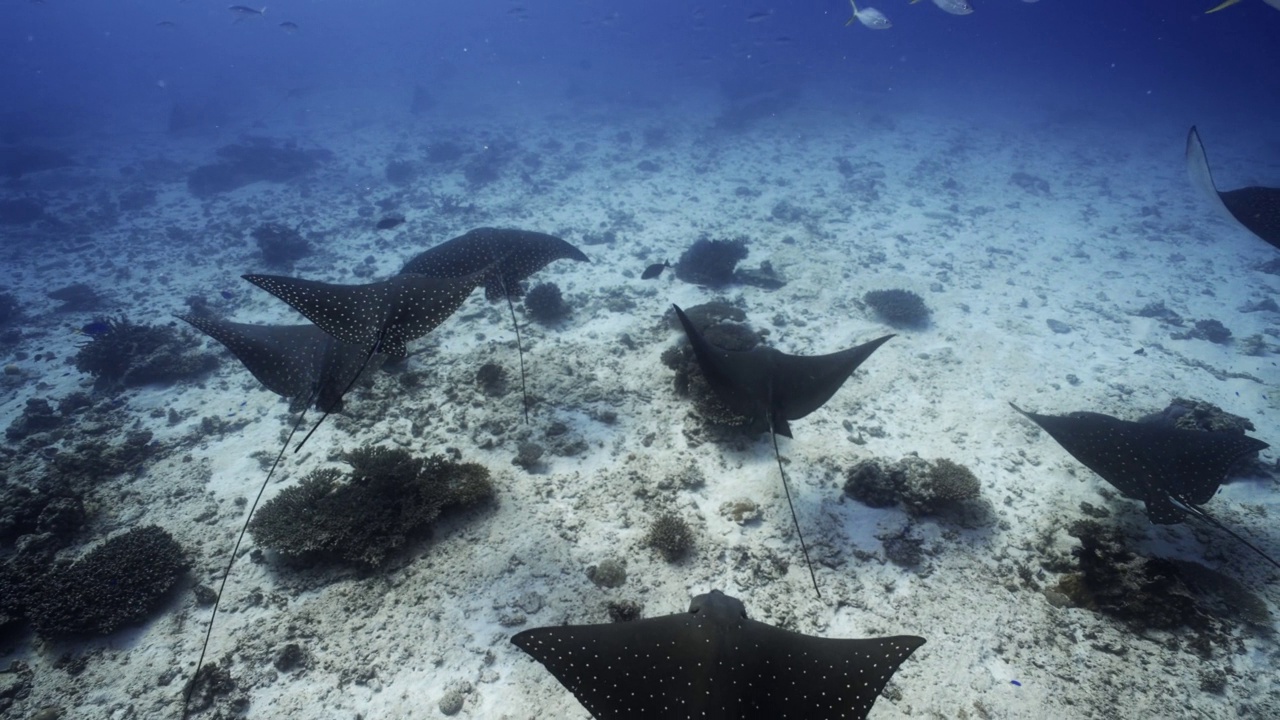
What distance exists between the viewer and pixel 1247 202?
7.18m

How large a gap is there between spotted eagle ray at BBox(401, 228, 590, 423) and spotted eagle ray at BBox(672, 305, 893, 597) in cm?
321

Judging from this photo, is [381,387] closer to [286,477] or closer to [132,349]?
[286,477]

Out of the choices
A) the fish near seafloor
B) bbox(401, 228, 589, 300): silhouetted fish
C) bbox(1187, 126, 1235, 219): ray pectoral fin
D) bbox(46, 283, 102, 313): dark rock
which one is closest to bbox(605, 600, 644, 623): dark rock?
the fish near seafloor

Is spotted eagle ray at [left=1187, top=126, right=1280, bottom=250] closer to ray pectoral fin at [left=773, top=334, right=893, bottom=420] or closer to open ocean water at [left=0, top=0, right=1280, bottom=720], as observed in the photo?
open ocean water at [left=0, top=0, right=1280, bottom=720]

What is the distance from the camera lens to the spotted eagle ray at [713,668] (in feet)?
11.3

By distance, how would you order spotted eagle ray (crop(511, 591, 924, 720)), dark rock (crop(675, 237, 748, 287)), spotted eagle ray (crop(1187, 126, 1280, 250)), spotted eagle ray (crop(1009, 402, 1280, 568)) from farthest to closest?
dark rock (crop(675, 237, 748, 287))
spotted eagle ray (crop(1187, 126, 1280, 250))
spotted eagle ray (crop(1009, 402, 1280, 568))
spotted eagle ray (crop(511, 591, 924, 720))

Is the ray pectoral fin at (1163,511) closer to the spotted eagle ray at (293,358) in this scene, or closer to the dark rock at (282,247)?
the spotted eagle ray at (293,358)

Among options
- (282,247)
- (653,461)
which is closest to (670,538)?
(653,461)

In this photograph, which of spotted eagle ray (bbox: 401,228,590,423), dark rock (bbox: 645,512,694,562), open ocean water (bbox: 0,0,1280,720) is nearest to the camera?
open ocean water (bbox: 0,0,1280,720)

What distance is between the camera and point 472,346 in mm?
10062

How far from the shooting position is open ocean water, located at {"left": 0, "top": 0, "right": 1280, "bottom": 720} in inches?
178

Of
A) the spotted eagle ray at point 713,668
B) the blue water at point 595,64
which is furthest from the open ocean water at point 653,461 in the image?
the blue water at point 595,64

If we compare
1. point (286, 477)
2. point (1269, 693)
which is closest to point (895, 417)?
point (1269, 693)

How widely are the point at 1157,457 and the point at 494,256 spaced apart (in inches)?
367
